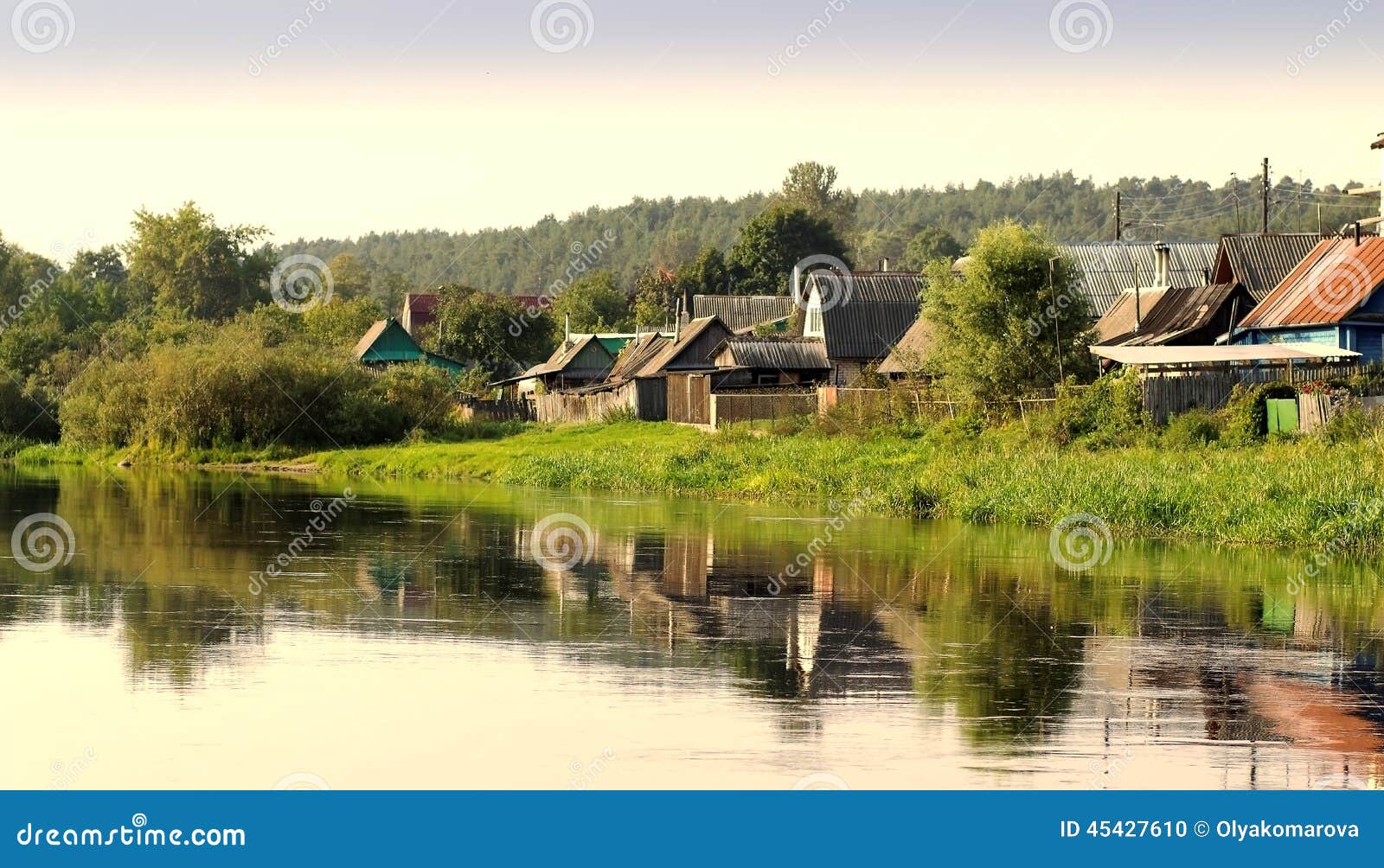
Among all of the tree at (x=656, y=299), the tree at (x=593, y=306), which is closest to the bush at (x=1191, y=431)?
the tree at (x=656, y=299)

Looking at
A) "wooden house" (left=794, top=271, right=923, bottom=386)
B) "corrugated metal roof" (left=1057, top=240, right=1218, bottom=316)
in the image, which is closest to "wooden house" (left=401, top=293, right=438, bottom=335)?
"corrugated metal roof" (left=1057, top=240, right=1218, bottom=316)

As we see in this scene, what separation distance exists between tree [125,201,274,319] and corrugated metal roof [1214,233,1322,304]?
76.9m

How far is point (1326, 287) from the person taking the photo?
141 ft

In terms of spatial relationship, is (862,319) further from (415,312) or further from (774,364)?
(415,312)

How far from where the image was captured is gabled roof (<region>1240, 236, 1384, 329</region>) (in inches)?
1629

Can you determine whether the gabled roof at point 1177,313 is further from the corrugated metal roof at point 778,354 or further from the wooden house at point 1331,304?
the corrugated metal roof at point 778,354

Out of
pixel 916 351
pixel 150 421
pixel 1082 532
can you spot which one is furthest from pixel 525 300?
pixel 1082 532

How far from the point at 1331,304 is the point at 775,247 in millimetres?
70344

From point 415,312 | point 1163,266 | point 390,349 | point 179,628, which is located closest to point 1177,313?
point 1163,266

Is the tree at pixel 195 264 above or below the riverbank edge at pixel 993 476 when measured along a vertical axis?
above

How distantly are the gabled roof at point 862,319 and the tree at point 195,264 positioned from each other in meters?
60.2

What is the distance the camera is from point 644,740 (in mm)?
12578

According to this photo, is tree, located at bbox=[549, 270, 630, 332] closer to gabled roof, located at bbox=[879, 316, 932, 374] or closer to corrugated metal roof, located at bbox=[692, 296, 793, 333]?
corrugated metal roof, located at bbox=[692, 296, 793, 333]

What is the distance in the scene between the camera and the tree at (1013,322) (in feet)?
149
